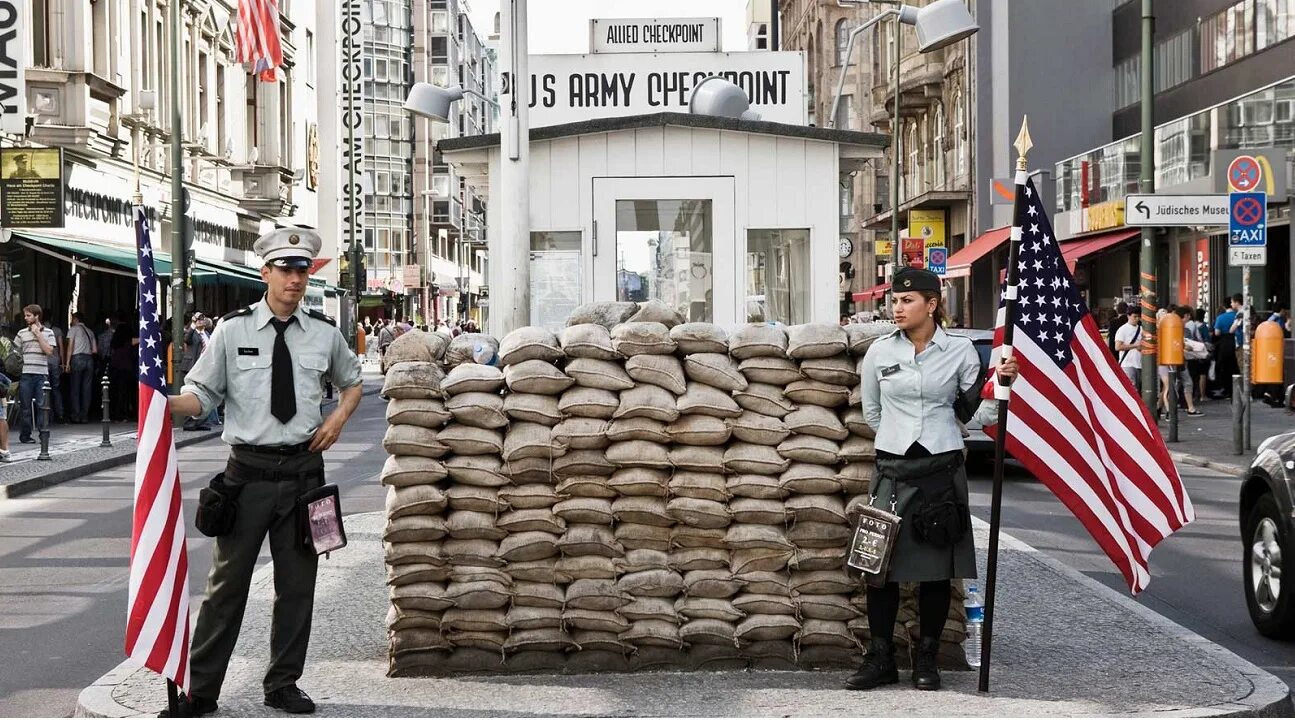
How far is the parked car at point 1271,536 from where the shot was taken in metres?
8.59

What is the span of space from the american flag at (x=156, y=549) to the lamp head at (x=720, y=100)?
691 cm

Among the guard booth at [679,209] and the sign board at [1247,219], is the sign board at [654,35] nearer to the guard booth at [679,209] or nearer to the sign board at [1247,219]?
the guard booth at [679,209]

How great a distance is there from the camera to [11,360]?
67.3ft

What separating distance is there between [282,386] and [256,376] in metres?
0.12

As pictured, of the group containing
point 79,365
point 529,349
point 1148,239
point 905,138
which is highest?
point 905,138

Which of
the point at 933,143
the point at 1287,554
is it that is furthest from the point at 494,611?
the point at 933,143

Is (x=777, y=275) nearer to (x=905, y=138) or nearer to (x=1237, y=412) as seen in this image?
(x=1237, y=412)

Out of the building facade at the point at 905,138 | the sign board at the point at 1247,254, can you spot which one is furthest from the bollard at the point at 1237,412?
the building facade at the point at 905,138

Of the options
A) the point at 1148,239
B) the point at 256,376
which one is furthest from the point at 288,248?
the point at 1148,239

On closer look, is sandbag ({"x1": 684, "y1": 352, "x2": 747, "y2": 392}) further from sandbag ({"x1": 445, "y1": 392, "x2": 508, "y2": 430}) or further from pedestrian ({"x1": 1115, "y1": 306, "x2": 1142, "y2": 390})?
pedestrian ({"x1": 1115, "y1": 306, "x2": 1142, "y2": 390})

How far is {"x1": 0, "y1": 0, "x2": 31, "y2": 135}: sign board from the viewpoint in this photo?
2441 cm

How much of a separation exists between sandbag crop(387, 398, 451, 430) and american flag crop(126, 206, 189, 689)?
1018 mm

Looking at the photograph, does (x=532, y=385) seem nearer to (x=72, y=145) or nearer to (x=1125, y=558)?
(x=1125, y=558)

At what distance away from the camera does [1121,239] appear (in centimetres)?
3709
